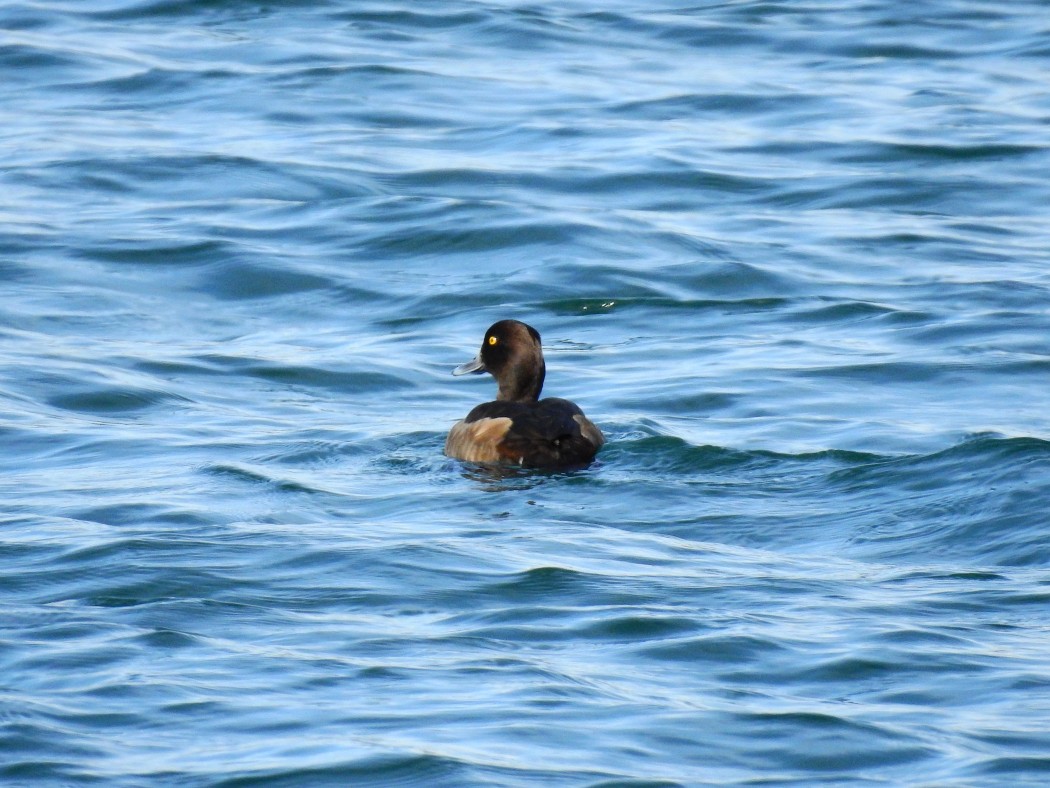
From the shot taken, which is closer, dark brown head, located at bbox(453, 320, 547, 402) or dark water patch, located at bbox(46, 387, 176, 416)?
dark brown head, located at bbox(453, 320, 547, 402)

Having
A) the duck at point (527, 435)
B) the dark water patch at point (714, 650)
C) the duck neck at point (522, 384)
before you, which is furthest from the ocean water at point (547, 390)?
the duck neck at point (522, 384)

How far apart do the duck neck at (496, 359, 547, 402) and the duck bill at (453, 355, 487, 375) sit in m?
0.16

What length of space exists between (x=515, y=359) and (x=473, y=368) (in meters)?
0.38

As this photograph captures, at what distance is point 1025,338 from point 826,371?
4.80ft

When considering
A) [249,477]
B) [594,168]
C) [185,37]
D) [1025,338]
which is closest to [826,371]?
[1025,338]

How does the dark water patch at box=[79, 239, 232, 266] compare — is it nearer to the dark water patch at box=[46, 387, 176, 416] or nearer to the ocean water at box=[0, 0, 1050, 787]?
the ocean water at box=[0, 0, 1050, 787]

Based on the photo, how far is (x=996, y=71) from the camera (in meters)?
20.6

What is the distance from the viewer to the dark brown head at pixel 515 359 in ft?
34.2

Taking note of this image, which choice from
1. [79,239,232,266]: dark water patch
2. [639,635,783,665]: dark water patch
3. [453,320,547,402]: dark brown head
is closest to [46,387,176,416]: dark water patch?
[453,320,547,402]: dark brown head

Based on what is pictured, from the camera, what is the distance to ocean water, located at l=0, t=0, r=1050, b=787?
19.3 ft

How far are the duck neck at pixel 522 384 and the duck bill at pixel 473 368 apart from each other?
0.16m

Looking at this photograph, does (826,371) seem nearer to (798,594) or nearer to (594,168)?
(798,594)

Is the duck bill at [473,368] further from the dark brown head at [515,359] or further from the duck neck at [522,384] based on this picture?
the duck neck at [522,384]

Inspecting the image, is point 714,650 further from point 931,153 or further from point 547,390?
point 931,153
